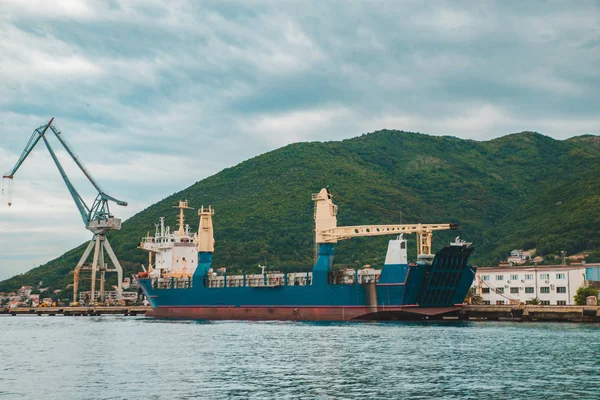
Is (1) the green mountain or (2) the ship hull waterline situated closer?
(2) the ship hull waterline

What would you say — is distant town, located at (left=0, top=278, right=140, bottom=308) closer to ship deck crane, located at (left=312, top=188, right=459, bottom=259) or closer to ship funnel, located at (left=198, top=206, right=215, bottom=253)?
ship funnel, located at (left=198, top=206, right=215, bottom=253)

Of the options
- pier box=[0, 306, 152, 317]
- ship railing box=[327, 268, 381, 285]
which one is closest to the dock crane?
pier box=[0, 306, 152, 317]

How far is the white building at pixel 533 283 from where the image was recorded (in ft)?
228

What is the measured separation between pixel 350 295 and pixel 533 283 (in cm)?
1943

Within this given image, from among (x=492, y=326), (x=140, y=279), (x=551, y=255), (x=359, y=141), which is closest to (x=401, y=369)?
(x=492, y=326)

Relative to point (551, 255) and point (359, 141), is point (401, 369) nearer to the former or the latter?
point (551, 255)

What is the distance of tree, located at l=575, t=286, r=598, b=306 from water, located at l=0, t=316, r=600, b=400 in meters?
9.92

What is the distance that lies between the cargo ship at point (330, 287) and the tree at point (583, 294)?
10.5 meters

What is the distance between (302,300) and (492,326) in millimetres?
17843

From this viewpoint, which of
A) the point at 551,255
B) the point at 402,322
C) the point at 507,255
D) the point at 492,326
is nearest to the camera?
the point at 492,326

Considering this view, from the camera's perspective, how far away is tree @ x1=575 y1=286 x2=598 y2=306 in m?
65.9

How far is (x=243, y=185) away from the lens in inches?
6004

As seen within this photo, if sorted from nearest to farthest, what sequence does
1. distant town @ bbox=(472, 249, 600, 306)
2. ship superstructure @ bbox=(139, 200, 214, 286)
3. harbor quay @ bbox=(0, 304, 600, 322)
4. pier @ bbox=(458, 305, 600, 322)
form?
pier @ bbox=(458, 305, 600, 322), harbor quay @ bbox=(0, 304, 600, 322), distant town @ bbox=(472, 249, 600, 306), ship superstructure @ bbox=(139, 200, 214, 286)

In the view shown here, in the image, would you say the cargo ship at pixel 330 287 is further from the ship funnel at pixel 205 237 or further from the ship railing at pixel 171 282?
the ship funnel at pixel 205 237
